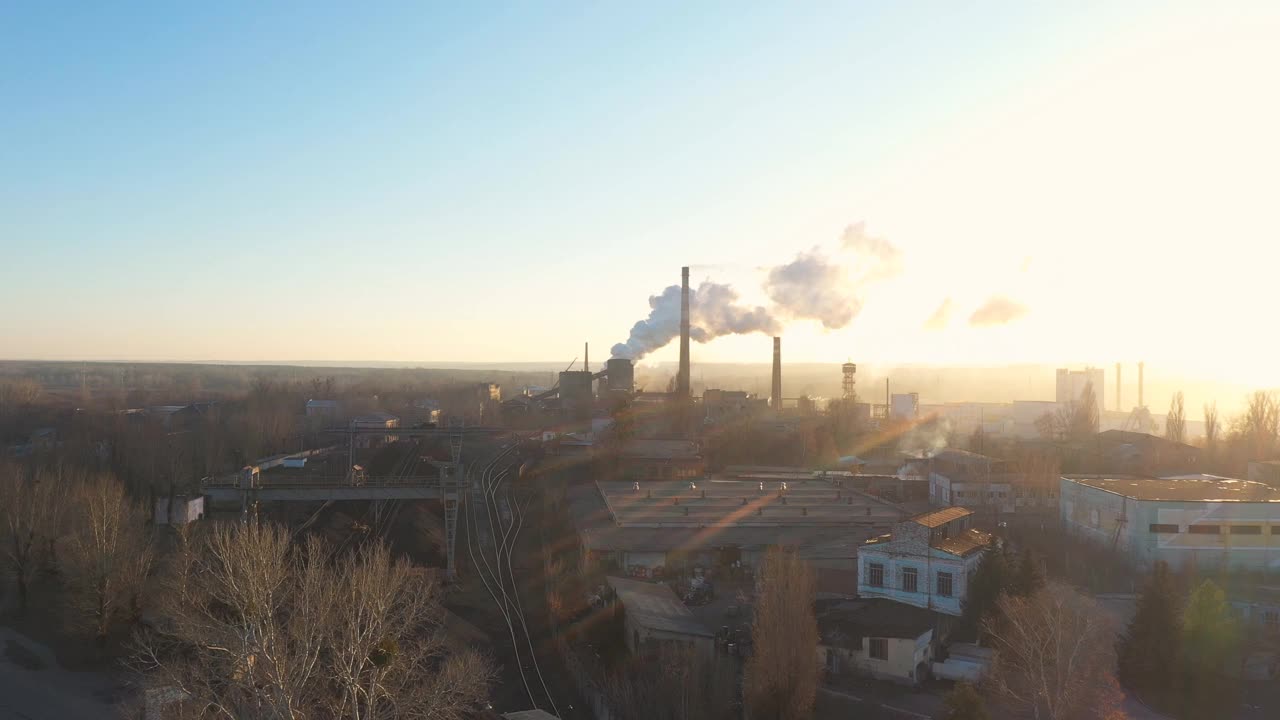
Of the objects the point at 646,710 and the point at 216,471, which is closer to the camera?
the point at 646,710

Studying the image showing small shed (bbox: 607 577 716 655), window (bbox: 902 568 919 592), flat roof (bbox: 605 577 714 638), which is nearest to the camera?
small shed (bbox: 607 577 716 655)

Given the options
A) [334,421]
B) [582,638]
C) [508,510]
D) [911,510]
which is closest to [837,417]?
[911,510]

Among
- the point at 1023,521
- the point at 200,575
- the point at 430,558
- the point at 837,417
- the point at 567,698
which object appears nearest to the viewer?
the point at 200,575

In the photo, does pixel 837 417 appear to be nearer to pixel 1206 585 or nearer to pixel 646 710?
pixel 1206 585

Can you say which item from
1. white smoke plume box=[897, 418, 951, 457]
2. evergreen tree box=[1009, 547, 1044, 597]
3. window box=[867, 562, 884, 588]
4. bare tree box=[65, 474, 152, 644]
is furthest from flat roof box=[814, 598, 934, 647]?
white smoke plume box=[897, 418, 951, 457]

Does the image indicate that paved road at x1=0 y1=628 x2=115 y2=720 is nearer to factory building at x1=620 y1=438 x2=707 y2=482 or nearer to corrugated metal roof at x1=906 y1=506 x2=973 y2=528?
corrugated metal roof at x1=906 y1=506 x2=973 y2=528

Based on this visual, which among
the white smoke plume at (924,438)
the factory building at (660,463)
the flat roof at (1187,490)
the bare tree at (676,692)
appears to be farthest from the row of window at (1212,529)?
the white smoke plume at (924,438)

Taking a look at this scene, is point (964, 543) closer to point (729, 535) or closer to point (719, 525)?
point (729, 535)
